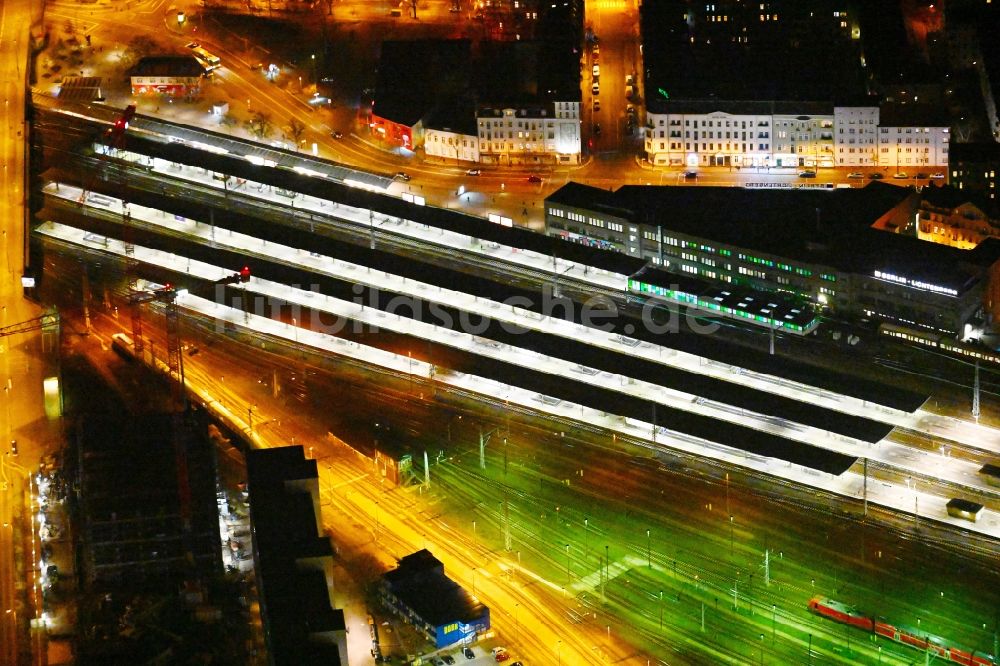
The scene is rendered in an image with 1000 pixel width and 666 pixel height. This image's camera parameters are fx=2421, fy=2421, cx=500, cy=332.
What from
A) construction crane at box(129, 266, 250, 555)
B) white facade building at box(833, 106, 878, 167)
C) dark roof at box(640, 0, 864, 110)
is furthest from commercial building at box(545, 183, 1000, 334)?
construction crane at box(129, 266, 250, 555)

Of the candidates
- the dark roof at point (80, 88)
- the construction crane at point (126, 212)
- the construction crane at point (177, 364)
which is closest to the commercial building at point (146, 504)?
the construction crane at point (177, 364)

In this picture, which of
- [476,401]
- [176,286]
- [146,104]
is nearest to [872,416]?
[476,401]

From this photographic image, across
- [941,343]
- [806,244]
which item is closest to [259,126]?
[806,244]

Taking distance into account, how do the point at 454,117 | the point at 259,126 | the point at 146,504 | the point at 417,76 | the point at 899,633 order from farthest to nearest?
the point at 417,76 → the point at 259,126 → the point at 454,117 → the point at 146,504 → the point at 899,633

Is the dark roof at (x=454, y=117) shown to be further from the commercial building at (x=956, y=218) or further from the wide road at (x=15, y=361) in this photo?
the commercial building at (x=956, y=218)

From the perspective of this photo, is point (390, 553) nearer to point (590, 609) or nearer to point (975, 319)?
point (590, 609)

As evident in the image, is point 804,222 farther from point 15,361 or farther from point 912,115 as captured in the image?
point 15,361
